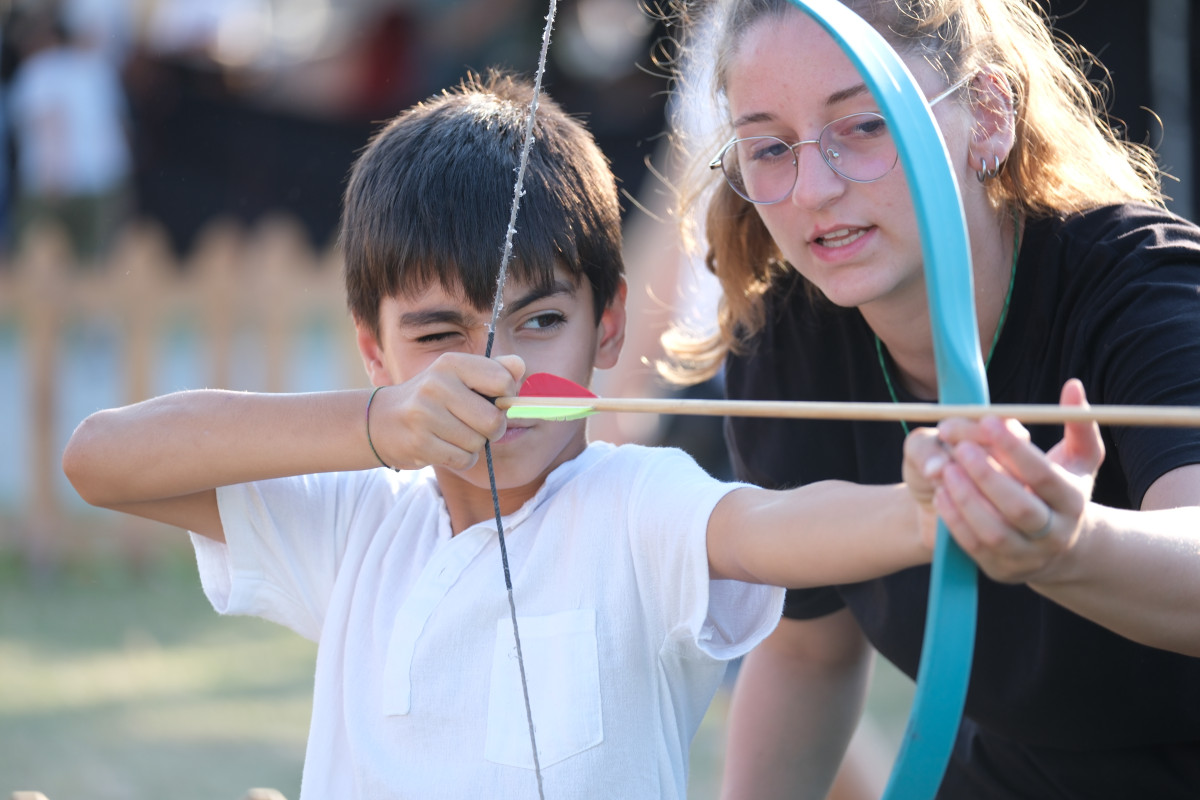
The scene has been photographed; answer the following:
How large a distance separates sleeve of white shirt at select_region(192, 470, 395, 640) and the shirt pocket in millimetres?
265

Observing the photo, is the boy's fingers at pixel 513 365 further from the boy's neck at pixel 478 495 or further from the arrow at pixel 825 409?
the boy's neck at pixel 478 495

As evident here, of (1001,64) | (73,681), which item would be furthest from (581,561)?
(73,681)

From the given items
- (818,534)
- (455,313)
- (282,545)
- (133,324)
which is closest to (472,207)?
(455,313)

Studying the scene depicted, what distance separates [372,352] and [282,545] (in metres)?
0.25

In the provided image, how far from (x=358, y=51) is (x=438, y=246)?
22.8ft

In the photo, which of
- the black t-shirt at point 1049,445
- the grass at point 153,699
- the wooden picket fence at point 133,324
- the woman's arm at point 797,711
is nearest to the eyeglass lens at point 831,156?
the black t-shirt at point 1049,445

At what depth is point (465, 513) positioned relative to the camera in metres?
1.43

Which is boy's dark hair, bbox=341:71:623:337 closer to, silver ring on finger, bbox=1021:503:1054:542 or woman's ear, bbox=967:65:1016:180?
woman's ear, bbox=967:65:1016:180

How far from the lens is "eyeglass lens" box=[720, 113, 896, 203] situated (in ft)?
4.19

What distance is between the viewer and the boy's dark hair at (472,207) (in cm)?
135

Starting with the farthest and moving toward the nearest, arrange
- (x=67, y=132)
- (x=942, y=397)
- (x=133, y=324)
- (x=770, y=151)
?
(x=67, y=132)
(x=133, y=324)
(x=770, y=151)
(x=942, y=397)

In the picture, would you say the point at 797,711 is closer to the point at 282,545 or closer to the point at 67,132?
the point at 282,545

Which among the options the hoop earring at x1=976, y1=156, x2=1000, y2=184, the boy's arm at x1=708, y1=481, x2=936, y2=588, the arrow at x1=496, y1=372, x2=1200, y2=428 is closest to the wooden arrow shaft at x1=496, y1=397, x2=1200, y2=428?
the arrow at x1=496, y1=372, x2=1200, y2=428

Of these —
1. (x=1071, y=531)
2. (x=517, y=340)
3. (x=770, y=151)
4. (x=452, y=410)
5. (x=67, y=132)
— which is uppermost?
(x=67, y=132)
